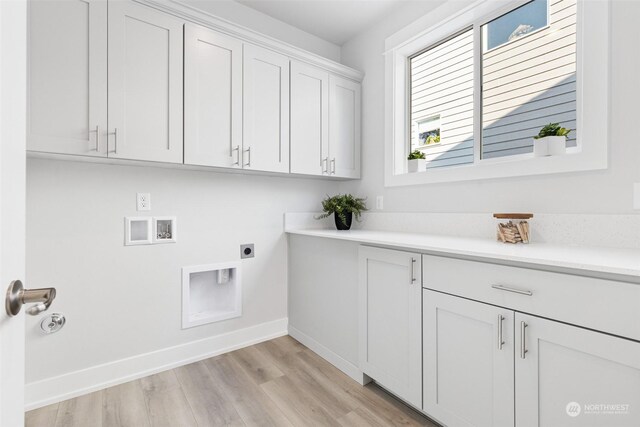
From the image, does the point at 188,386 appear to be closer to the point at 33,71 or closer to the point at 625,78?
the point at 33,71

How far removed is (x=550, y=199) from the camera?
1.61 m

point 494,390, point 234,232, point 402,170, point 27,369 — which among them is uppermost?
point 402,170

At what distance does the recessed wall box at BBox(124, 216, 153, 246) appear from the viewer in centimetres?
194

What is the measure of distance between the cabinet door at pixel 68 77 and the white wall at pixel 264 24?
777 mm

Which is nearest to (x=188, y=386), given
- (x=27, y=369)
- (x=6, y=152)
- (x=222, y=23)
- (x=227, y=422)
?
(x=227, y=422)

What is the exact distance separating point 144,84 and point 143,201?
72 centimetres

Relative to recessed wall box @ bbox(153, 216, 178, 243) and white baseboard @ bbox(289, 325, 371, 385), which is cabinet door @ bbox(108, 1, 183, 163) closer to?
recessed wall box @ bbox(153, 216, 178, 243)

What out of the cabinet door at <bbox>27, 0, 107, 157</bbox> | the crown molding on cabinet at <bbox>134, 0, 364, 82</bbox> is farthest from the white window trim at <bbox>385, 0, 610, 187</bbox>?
the cabinet door at <bbox>27, 0, 107, 157</bbox>

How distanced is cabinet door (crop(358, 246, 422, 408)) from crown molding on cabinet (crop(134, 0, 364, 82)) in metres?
1.56

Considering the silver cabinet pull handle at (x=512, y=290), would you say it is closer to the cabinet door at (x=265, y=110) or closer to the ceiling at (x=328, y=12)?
the cabinet door at (x=265, y=110)

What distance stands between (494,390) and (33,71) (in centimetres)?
249

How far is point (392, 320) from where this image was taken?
1.66 metres

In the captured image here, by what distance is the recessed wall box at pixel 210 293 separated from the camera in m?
2.18

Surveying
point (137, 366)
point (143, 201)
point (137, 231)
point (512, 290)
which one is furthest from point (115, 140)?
point (512, 290)
